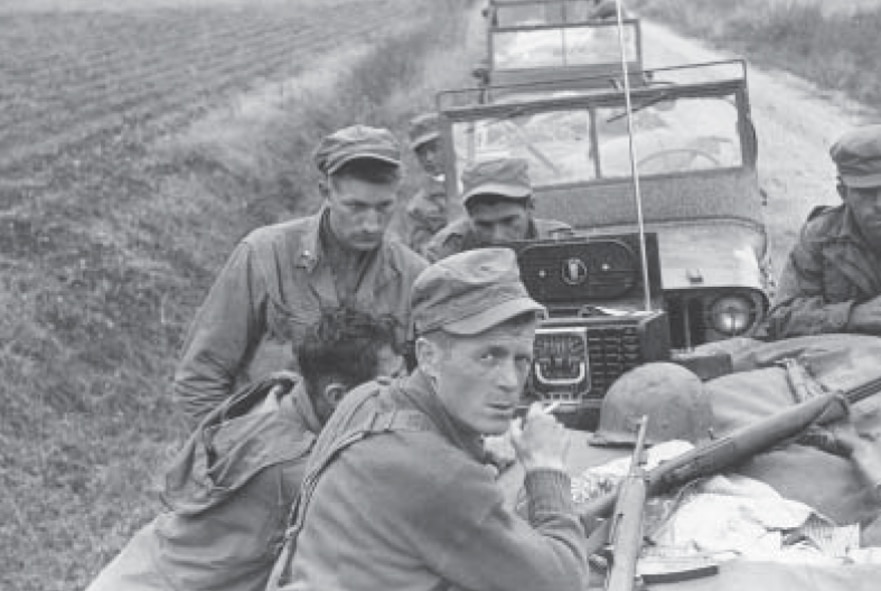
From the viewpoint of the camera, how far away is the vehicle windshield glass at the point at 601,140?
25.7ft

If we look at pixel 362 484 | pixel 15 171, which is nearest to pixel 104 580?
pixel 362 484

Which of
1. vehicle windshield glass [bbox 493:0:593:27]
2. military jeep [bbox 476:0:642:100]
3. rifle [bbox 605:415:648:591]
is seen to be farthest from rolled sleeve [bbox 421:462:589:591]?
vehicle windshield glass [bbox 493:0:593:27]

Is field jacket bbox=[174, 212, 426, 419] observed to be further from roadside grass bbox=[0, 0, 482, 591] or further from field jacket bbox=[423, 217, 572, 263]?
roadside grass bbox=[0, 0, 482, 591]

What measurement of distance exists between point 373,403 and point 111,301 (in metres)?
8.03

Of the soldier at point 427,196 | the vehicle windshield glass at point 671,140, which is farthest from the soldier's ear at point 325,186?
the soldier at point 427,196

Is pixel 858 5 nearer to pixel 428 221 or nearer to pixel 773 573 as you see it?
pixel 428 221

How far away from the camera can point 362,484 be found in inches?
113

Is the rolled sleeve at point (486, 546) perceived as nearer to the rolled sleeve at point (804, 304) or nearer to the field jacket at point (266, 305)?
the field jacket at point (266, 305)

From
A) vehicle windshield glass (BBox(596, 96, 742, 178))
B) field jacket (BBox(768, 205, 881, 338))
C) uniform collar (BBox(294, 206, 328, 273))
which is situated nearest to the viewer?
uniform collar (BBox(294, 206, 328, 273))

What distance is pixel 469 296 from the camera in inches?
116

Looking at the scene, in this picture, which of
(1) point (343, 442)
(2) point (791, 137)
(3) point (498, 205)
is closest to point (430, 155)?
(3) point (498, 205)

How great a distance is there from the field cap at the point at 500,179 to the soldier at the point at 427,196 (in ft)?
6.36

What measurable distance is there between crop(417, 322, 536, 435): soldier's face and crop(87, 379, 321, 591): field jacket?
0.82 meters

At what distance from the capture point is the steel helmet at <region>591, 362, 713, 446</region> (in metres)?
4.46
